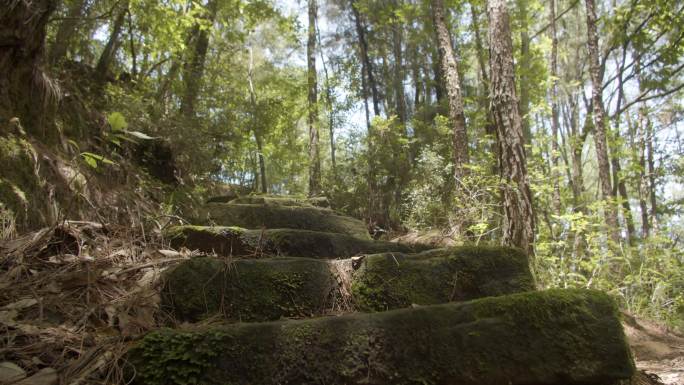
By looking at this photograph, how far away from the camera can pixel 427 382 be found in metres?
1.51

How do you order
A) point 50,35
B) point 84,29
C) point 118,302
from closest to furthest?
point 118,302
point 50,35
point 84,29

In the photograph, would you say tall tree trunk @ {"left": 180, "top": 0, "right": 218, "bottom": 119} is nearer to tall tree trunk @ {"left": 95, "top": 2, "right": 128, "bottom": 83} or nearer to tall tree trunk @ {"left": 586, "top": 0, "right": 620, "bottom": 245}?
tall tree trunk @ {"left": 95, "top": 2, "right": 128, "bottom": 83}

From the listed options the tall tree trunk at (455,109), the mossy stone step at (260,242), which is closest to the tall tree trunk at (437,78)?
the tall tree trunk at (455,109)

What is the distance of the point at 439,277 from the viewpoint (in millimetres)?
2424

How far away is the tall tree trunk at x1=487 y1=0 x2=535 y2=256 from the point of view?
3.91 meters

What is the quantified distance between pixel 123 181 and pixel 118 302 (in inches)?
116

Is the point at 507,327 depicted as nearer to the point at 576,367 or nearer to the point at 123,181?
the point at 576,367

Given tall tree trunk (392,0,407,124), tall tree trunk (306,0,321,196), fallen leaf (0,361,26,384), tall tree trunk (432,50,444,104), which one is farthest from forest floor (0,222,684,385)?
tall tree trunk (392,0,407,124)

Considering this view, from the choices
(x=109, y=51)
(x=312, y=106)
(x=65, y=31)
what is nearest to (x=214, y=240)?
(x=65, y=31)

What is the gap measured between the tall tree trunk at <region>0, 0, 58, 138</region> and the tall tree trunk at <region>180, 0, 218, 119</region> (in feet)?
16.1

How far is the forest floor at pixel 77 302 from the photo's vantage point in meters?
1.39

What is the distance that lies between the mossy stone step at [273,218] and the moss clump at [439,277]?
1.55 m

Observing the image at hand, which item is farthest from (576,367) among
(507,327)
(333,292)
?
(333,292)

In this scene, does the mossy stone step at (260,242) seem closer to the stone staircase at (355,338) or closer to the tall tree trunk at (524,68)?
the stone staircase at (355,338)
